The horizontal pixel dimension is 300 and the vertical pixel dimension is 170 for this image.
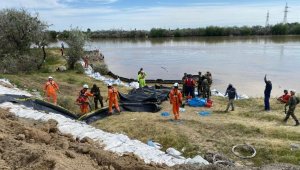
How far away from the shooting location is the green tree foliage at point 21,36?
29516 mm

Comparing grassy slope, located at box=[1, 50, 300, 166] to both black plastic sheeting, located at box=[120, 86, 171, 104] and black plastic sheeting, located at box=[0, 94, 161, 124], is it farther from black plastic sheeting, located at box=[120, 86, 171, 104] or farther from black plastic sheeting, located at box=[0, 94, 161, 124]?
black plastic sheeting, located at box=[120, 86, 171, 104]

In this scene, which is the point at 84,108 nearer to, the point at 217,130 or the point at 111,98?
the point at 111,98

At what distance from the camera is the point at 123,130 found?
1355 cm

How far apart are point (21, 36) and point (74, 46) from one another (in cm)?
415

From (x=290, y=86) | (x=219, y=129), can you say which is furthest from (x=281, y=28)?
(x=219, y=129)

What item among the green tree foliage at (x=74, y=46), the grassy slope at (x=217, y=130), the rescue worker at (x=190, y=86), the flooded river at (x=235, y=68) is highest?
the green tree foliage at (x=74, y=46)

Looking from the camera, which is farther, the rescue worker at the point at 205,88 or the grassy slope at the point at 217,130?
the rescue worker at the point at 205,88

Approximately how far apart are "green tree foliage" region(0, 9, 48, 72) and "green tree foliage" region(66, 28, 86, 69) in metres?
2.05

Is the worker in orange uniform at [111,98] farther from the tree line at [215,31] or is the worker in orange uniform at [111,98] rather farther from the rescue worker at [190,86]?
the tree line at [215,31]

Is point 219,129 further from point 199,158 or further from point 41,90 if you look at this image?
point 41,90

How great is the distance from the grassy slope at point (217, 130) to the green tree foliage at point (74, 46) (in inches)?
573

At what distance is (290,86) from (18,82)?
686 inches

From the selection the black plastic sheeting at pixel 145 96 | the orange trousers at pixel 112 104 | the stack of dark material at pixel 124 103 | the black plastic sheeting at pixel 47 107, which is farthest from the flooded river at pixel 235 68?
the black plastic sheeting at pixel 47 107

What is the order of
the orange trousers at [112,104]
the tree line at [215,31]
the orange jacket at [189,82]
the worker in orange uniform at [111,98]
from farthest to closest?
1. the tree line at [215,31]
2. the orange jacket at [189,82]
3. the orange trousers at [112,104]
4. the worker in orange uniform at [111,98]
